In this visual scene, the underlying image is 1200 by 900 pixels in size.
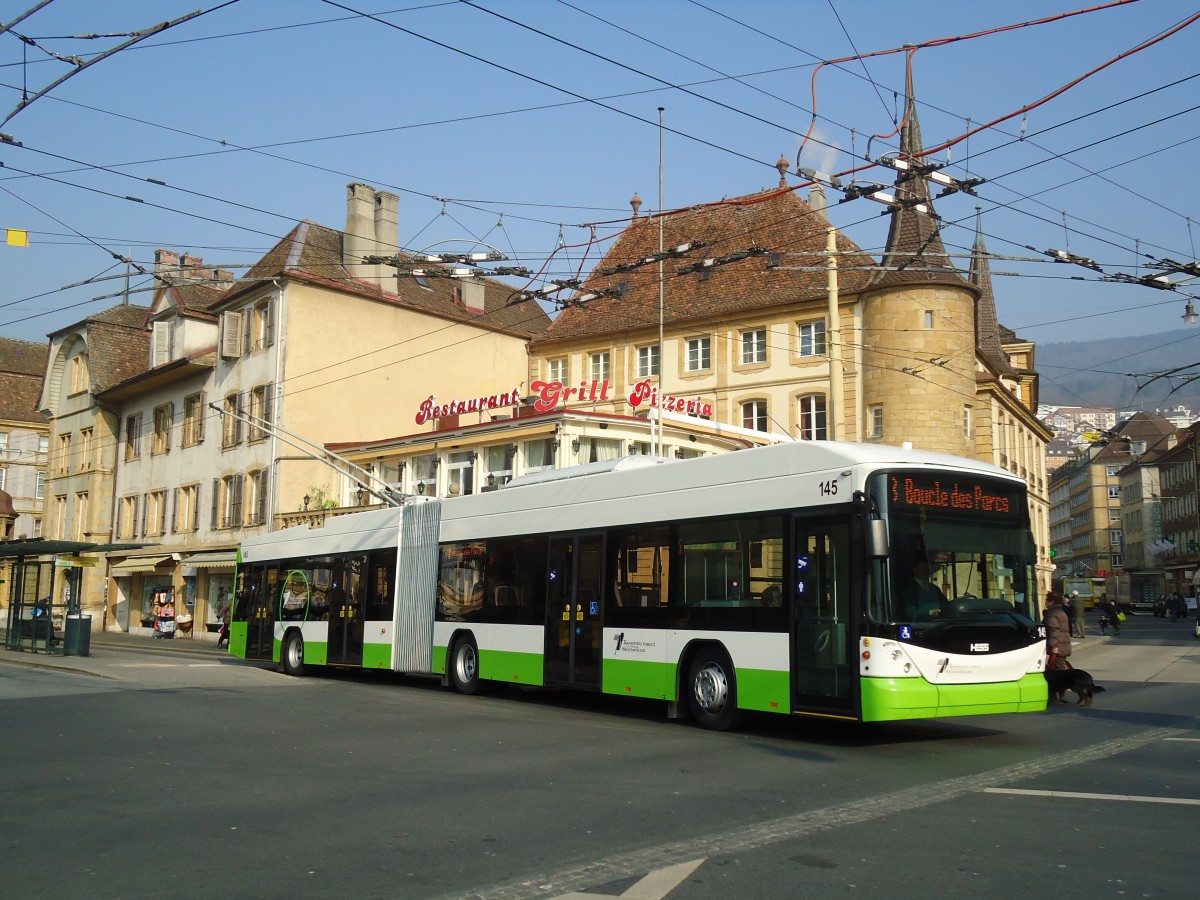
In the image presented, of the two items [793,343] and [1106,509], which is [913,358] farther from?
[1106,509]

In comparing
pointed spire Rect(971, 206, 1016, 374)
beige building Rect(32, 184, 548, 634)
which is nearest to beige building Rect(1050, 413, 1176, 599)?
pointed spire Rect(971, 206, 1016, 374)

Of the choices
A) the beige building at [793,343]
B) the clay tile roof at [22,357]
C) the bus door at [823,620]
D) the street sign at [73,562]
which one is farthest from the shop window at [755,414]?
the clay tile roof at [22,357]

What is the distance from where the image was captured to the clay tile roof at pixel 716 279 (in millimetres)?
41938

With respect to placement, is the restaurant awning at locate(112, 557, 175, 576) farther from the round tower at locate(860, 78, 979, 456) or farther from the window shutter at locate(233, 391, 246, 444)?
the round tower at locate(860, 78, 979, 456)

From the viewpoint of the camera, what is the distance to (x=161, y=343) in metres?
49.1

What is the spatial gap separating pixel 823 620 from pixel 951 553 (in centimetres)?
140

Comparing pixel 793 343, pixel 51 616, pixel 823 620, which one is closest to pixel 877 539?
pixel 823 620

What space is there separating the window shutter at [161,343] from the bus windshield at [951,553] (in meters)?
42.4

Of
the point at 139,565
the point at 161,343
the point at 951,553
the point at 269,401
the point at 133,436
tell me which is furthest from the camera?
the point at 133,436

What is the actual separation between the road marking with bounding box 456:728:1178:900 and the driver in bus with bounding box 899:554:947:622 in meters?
1.61

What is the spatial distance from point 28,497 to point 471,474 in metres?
52.5

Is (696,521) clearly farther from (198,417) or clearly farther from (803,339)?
(198,417)

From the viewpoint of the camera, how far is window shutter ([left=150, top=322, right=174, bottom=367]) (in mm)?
48844

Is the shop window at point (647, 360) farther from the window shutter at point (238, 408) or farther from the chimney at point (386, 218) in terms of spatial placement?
the window shutter at point (238, 408)
